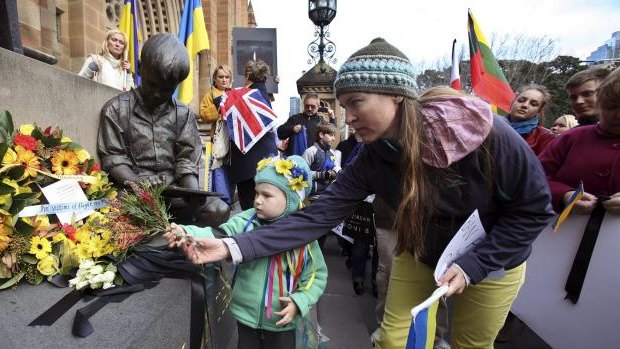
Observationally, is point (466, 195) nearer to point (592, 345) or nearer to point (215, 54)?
point (592, 345)

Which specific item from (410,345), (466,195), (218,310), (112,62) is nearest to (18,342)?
(218,310)

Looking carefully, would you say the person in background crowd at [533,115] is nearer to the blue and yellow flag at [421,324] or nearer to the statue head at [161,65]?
the blue and yellow flag at [421,324]

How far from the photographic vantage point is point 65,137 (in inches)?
79.4

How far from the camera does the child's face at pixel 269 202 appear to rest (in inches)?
72.9

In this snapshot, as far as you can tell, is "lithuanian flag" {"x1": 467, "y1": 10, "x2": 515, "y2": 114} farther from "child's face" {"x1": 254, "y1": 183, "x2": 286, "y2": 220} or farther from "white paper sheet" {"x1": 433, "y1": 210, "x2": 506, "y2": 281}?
"child's face" {"x1": 254, "y1": 183, "x2": 286, "y2": 220}

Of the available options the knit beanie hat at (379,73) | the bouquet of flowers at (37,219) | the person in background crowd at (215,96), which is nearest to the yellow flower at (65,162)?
the bouquet of flowers at (37,219)

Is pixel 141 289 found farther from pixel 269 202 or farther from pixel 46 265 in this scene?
pixel 269 202

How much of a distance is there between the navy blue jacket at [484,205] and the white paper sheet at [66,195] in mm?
934

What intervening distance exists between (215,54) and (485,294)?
1222 centimetres

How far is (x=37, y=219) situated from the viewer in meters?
1.66

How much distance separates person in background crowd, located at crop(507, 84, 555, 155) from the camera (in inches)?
130

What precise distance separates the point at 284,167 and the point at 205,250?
1.91 ft

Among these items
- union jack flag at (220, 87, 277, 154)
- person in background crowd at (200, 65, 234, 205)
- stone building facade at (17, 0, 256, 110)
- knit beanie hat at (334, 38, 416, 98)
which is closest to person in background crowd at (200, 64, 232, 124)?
person in background crowd at (200, 65, 234, 205)

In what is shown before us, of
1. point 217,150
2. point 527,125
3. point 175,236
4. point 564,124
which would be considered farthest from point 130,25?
point 564,124
